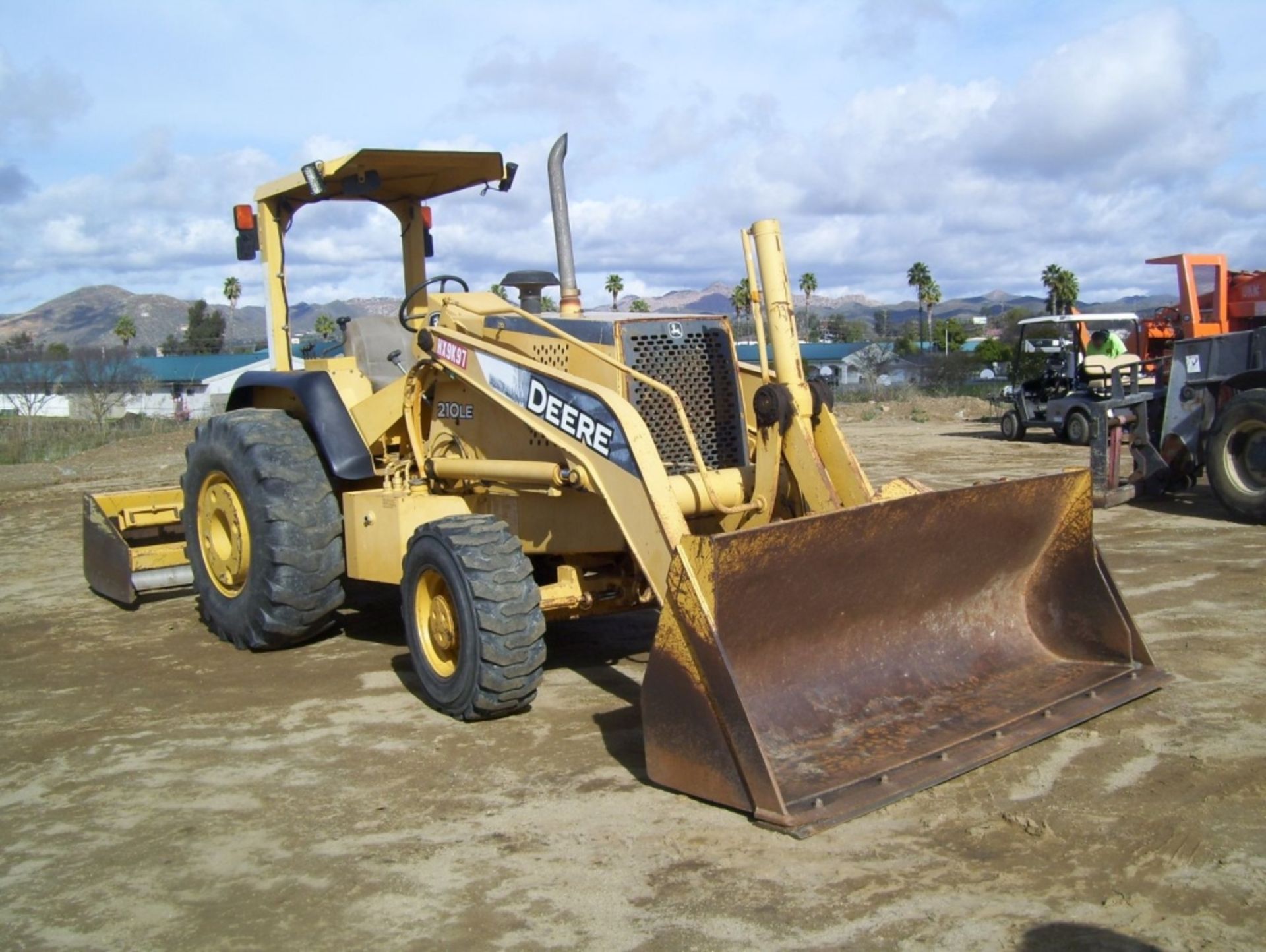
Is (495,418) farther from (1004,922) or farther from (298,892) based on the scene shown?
(1004,922)

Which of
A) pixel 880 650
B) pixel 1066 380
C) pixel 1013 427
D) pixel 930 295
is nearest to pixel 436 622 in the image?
pixel 880 650

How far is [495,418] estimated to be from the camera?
596 cm

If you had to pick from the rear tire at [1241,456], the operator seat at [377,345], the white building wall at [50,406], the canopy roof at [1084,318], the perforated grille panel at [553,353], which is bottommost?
the rear tire at [1241,456]

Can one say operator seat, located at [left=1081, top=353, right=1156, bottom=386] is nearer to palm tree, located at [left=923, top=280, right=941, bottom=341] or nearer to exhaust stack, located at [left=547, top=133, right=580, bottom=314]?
exhaust stack, located at [left=547, top=133, right=580, bottom=314]

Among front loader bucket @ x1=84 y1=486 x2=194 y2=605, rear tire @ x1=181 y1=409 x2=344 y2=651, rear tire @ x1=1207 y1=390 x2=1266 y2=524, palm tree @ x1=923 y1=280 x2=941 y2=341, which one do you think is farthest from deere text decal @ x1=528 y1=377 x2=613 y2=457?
palm tree @ x1=923 y1=280 x2=941 y2=341

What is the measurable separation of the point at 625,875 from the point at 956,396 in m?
29.6

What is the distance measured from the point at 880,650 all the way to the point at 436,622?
196cm

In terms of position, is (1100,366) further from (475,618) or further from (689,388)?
(475,618)

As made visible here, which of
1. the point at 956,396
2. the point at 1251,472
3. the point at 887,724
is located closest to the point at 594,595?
the point at 887,724

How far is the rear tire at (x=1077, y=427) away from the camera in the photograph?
18500 millimetres

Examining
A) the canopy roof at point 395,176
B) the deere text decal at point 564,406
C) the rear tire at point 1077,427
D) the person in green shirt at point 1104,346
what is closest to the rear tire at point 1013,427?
the rear tire at point 1077,427

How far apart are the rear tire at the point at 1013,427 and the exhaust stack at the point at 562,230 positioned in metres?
15.2

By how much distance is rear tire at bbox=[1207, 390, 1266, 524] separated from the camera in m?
10.3

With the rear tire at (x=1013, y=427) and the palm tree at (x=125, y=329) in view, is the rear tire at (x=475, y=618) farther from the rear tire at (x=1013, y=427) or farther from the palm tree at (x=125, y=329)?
the palm tree at (x=125, y=329)
